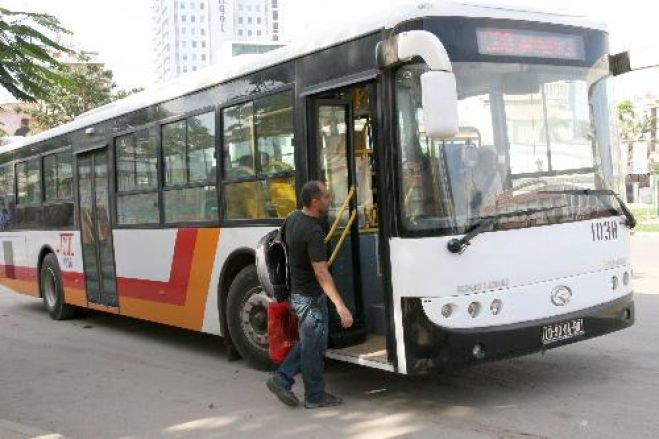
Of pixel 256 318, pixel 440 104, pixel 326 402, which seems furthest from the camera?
pixel 256 318

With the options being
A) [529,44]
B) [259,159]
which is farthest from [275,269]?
[529,44]

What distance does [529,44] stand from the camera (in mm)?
5848

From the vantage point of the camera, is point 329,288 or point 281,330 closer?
point 329,288

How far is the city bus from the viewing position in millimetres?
5469

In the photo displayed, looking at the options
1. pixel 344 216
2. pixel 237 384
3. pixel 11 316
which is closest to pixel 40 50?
pixel 344 216

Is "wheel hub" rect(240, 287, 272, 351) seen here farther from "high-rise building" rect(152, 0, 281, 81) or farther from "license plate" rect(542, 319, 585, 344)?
"high-rise building" rect(152, 0, 281, 81)

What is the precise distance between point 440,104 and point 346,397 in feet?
8.67

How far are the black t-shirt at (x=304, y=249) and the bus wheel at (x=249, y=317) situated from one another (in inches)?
53.5

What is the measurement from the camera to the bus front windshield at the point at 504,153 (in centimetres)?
550

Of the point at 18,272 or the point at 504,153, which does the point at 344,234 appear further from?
the point at 18,272

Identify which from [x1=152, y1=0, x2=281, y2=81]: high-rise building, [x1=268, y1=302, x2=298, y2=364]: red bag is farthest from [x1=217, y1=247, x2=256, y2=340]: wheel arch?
[x1=152, y1=0, x2=281, y2=81]: high-rise building

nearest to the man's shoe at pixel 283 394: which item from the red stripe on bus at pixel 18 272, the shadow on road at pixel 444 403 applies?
the shadow on road at pixel 444 403

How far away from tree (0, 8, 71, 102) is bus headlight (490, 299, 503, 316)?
365 centimetres

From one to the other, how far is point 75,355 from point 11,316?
4711 millimetres
